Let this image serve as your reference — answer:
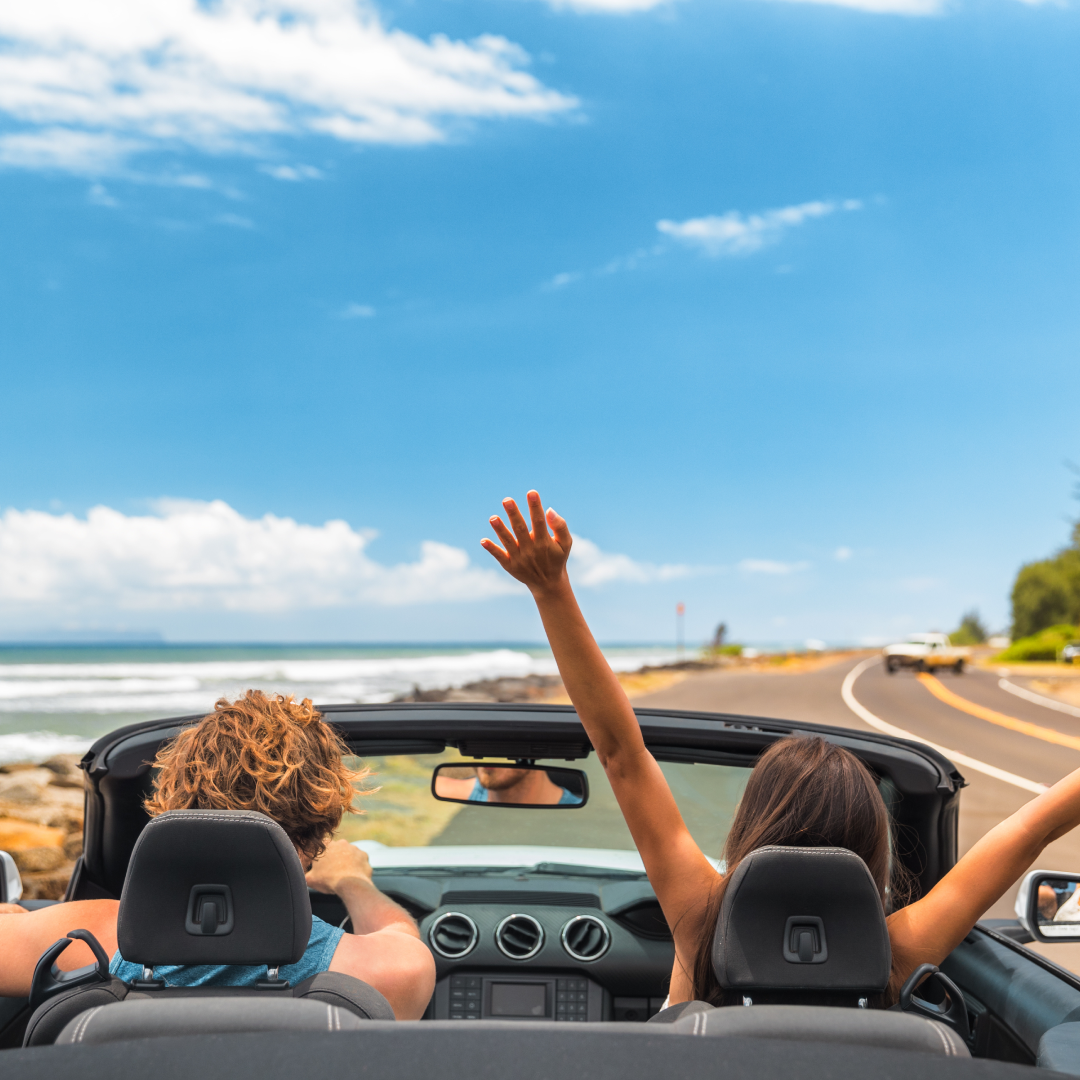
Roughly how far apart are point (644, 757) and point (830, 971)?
580mm

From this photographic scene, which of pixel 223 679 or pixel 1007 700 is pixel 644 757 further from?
pixel 223 679

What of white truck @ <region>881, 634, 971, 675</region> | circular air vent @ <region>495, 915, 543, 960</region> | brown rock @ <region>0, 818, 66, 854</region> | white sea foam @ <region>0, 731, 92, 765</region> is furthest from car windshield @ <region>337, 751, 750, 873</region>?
white truck @ <region>881, 634, 971, 675</region>

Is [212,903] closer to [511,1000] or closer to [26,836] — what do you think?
[511,1000]

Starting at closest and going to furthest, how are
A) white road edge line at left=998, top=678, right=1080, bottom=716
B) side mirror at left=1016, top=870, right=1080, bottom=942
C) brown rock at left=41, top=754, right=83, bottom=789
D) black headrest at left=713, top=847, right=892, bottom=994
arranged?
black headrest at left=713, top=847, right=892, bottom=994, side mirror at left=1016, top=870, right=1080, bottom=942, brown rock at left=41, top=754, right=83, bottom=789, white road edge line at left=998, top=678, right=1080, bottom=716

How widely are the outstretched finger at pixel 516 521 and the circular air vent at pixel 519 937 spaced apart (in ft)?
8.92

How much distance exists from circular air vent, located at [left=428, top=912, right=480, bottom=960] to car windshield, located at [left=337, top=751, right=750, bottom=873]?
361mm

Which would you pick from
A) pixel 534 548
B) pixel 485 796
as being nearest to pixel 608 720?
pixel 534 548

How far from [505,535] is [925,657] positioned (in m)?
51.4

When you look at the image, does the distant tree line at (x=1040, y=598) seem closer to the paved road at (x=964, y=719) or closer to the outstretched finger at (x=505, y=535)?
the paved road at (x=964, y=719)

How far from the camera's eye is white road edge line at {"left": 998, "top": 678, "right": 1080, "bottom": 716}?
27.5 meters

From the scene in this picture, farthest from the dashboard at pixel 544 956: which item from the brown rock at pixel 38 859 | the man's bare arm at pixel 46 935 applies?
the brown rock at pixel 38 859

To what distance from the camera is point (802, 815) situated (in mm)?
2180

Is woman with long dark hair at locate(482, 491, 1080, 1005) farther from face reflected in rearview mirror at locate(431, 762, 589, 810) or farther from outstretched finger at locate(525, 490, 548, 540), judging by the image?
face reflected in rearview mirror at locate(431, 762, 589, 810)

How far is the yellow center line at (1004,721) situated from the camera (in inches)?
792
